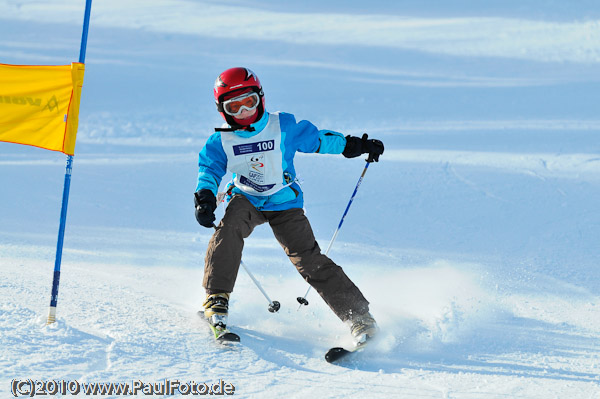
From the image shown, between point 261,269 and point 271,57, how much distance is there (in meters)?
11.4

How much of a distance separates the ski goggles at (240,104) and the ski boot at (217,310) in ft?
3.15

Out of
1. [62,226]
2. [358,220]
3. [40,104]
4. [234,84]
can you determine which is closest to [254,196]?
[234,84]

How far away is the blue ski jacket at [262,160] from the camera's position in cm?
374

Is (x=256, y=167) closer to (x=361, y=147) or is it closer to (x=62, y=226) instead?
(x=361, y=147)

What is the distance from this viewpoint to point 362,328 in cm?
357

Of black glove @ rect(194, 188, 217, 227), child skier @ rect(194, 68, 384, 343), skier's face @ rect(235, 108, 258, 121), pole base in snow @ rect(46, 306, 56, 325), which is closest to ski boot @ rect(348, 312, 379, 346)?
child skier @ rect(194, 68, 384, 343)

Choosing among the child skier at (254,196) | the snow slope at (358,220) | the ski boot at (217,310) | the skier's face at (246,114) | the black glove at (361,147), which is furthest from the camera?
the black glove at (361,147)

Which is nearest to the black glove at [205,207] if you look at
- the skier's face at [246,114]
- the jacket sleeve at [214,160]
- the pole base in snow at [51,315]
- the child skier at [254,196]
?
the child skier at [254,196]

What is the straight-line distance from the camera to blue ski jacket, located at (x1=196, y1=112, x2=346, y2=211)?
12.3 feet

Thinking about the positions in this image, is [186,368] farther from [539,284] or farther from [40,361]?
[539,284]

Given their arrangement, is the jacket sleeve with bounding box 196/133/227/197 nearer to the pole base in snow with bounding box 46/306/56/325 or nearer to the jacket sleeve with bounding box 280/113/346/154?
the jacket sleeve with bounding box 280/113/346/154

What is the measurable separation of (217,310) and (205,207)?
52cm

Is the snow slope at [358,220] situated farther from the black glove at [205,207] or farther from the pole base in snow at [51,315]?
the black glove at [205,207]

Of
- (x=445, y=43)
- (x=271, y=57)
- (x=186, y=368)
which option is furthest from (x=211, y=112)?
(x=186, y=368)
